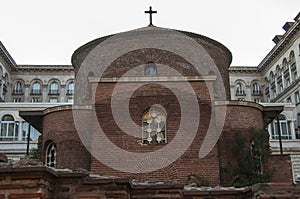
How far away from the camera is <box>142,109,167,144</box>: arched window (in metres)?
18.0

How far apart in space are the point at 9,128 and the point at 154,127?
37.0m

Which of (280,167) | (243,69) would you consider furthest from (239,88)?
(280,167)

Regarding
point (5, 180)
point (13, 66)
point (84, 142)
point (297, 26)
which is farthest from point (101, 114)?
point (13, 66)

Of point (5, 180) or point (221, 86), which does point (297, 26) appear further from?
point (5, 180)

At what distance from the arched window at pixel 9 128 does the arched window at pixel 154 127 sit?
36.3 meters

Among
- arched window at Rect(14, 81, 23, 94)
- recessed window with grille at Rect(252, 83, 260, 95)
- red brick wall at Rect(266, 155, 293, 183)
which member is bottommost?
red brick wall at Rect(266, 155, 293, 183)

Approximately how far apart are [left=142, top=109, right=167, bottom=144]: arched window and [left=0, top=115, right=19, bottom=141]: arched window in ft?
119

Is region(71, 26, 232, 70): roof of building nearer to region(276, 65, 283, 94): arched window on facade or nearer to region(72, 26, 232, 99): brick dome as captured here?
region(72, 26, 232, 99): brick dome

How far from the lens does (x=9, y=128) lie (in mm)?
51469

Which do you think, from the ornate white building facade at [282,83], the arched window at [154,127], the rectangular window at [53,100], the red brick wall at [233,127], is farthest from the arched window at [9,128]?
the red brick wall at [233,127]

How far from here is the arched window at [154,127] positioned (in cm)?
1802

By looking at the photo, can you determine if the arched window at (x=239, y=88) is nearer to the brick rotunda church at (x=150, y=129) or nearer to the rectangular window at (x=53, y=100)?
the rectangular window at (x=53, y=100)

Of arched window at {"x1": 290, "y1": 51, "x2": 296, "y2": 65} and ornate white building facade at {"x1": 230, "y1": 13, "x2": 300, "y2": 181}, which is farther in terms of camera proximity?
arched window at {"x1": 290, "y1": 51, "x2": 296, "y2": 65}

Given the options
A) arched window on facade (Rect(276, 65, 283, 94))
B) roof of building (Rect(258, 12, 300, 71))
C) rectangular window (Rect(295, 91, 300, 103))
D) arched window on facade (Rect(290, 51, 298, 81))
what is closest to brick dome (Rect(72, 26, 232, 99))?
roof of building (Rect(258, 12, 300, 71))
